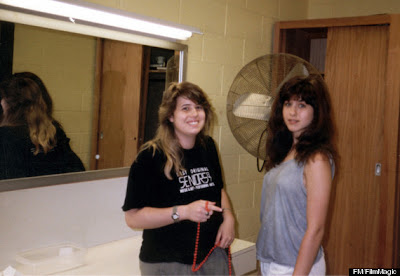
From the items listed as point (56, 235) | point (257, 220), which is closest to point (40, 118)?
point (56, 235)

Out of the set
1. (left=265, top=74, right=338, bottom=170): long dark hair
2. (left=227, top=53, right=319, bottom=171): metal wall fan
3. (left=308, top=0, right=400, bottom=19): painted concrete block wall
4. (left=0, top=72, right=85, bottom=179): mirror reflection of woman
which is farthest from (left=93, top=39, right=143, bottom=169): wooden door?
(left=308, top=0, right=400, bottom=19): painted concrete block wall

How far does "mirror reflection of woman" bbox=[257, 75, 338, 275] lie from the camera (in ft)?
5.35

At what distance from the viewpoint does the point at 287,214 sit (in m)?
1.70

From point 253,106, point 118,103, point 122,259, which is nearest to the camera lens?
point 122,259

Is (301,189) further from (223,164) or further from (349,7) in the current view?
(349,7)

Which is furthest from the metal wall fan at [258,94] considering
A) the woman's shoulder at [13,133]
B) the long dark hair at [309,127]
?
the woman's shoulder at [13,133]

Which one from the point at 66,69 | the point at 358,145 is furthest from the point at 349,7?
the point at 66,69

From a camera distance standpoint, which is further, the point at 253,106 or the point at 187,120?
the point at 253,106

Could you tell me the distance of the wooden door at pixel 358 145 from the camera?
2863 millimetres

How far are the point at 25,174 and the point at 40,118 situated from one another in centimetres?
24

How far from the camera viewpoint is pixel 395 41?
2752 mm

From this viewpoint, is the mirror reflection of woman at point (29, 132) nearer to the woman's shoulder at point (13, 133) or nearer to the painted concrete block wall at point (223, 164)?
the woman's shoulder at point (13, 133)

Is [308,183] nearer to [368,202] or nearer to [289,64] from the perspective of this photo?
[289,64]

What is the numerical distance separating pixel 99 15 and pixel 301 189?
1146 millimetres
